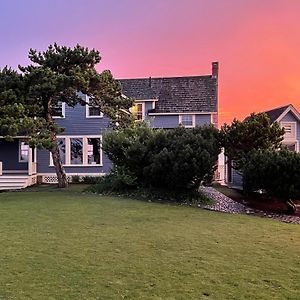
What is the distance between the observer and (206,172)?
1680cm

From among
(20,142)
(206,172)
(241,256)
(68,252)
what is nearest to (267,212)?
(206,172)

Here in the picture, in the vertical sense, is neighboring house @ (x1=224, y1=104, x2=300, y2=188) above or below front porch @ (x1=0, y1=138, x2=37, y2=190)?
above

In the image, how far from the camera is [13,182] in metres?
26.0

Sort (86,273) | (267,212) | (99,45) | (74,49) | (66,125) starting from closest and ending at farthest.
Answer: (86,273) < (267,212) < (74,49) < (99,45) < (66,125)

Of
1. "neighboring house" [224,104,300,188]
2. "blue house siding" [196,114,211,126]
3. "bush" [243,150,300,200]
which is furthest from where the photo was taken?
"blue house siding" [196,114,211,126]

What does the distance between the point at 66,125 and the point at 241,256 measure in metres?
22.6

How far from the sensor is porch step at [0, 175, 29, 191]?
25825 mm

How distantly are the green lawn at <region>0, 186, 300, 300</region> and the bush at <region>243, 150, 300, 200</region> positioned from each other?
4.08 meters

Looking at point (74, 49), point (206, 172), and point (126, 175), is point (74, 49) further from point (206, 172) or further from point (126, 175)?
point (206, 172)

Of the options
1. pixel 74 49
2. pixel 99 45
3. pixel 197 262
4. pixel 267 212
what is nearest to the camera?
pixel 197 262

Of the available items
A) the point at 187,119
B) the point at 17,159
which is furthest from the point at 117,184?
the point at 187,119

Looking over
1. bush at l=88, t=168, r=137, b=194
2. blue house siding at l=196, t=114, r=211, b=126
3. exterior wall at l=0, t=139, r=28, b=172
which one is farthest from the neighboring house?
exterior wall at l=0, t=139, r=28, b=172

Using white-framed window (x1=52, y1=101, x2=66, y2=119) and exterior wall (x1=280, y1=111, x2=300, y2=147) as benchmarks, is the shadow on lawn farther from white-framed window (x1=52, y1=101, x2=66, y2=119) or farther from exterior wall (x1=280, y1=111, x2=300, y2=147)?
white-framed window (x1=52, y1=101, x2=66, y2=119)

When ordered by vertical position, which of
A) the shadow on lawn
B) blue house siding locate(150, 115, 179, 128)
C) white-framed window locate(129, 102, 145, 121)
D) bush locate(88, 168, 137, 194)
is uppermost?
white-framed window locate(129, 102, 145, 121)
